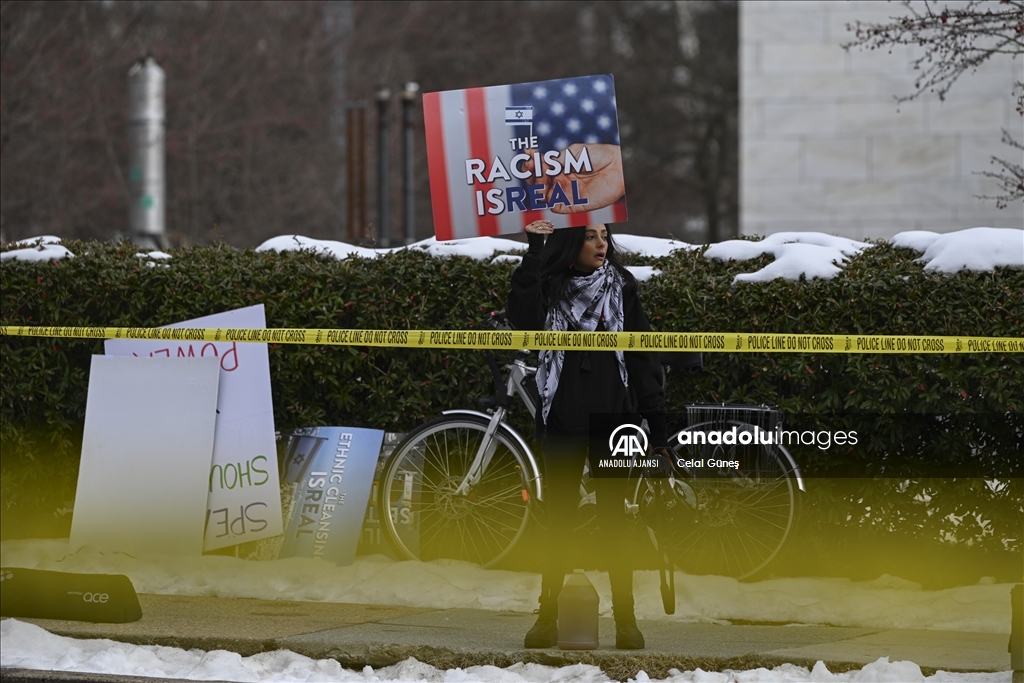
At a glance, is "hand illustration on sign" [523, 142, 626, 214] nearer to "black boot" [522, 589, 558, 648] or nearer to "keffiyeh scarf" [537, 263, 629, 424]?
"keffiyeh scarf" [537, 263, 629, 424]

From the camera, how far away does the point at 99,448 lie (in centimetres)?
797

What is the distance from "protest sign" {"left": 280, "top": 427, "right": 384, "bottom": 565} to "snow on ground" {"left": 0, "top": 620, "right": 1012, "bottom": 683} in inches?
61.0

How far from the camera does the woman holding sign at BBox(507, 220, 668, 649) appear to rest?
6.19 m

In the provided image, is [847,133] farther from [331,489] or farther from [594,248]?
[594,248]

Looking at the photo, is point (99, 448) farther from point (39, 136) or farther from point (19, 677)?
point (39, 136)

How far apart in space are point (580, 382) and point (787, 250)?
1830 mm

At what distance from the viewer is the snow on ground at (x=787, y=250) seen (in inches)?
279

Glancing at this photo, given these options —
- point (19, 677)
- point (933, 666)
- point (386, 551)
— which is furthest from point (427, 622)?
point (933, 666)

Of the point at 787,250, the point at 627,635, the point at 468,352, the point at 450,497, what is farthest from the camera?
the point at 468,352

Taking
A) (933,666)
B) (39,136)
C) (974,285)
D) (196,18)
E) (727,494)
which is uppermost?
(196,18)

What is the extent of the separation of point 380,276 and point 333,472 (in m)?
1.11

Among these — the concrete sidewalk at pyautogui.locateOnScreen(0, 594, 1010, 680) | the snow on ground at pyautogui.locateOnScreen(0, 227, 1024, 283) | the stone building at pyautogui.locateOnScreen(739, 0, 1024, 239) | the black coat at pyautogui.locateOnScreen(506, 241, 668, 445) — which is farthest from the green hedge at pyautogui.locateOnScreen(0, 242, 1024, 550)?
the stone building at pyautogui.locateOnScreen(739, 0, 1024, 239)

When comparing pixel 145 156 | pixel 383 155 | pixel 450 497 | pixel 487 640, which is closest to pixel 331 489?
pixel 450 497

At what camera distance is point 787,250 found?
7461 millimetres
